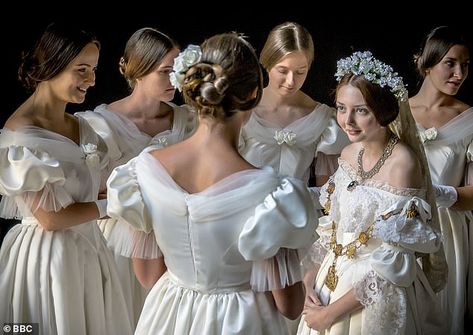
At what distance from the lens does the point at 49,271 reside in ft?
10.4

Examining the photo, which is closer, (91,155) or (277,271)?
(277,271)

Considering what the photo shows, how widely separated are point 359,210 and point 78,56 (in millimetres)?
1186

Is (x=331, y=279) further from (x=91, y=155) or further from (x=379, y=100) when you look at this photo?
(x=91, y=155)

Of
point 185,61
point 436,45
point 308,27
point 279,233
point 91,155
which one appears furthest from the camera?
point 308,27

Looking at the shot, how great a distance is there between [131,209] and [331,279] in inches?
37.4

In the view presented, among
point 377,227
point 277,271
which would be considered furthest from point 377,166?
point 277,271

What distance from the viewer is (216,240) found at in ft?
7.38

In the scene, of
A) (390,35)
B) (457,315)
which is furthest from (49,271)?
(390,35)

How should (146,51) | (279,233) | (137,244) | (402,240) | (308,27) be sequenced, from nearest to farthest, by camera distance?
(279,233), (137,244), (402,240), (146,51), (308,27)

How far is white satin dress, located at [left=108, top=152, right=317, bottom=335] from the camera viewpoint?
2199mm

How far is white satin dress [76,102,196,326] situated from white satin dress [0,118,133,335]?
Answer: 273mm

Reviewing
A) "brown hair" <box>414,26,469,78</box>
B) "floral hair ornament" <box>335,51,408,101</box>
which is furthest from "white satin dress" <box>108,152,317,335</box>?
"brown hair" <box>414,26,469,78</box>

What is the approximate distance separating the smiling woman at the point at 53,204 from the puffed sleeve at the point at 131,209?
0.74 meters

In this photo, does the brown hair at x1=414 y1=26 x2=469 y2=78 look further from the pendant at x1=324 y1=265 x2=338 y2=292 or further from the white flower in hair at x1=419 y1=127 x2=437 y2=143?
the pendant at x1=324 y1=265 x2=338 y2=292
